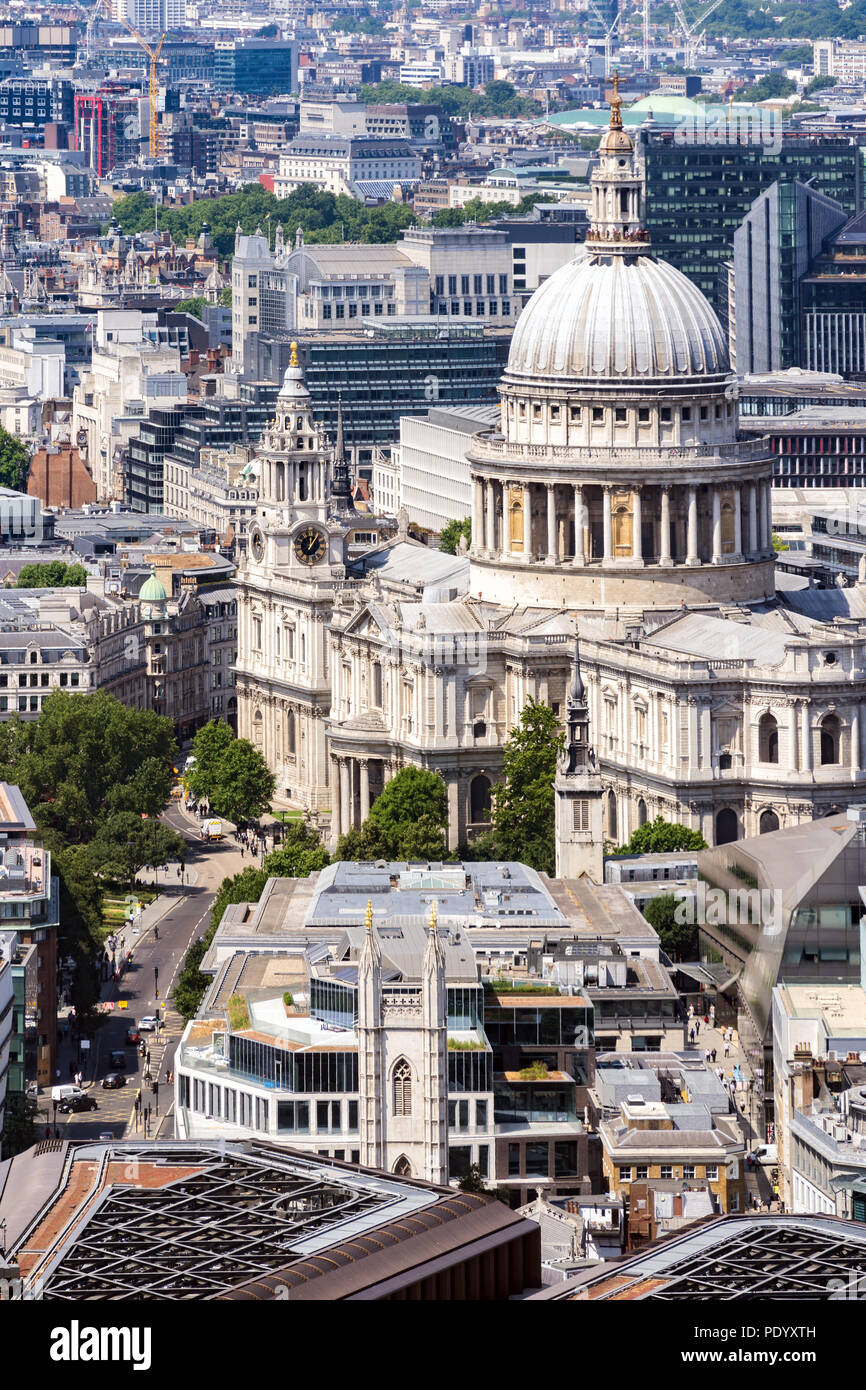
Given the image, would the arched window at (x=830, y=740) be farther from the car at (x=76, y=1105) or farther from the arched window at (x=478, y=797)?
the car at (x=76, y=1105)

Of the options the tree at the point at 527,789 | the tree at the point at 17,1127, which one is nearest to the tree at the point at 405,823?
the tree at the point at 527,789

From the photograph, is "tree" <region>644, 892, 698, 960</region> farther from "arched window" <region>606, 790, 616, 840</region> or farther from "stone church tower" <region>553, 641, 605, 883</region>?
"arched window" <region>606, 790, 616, 840</region>

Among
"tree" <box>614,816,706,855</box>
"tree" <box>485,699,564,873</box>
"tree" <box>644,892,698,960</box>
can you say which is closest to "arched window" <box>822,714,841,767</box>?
"tree" <box>614,816,706,855</box>

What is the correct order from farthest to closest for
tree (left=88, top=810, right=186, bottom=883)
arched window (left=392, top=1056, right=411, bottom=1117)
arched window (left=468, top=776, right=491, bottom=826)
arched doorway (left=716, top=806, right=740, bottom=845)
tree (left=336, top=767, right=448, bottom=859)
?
1. arched window (left=468, top=776, right=491, bottom=826)
2. tree (left=88, top=810, right=186, bottom=883)
3. arched doorway (left=716, top=806, right=740, bottom=845)
4. tree (left=336, top=767, right=448, bottom=859)
5. arched window (left=392, top=1056, right=411, bottom=1117)
